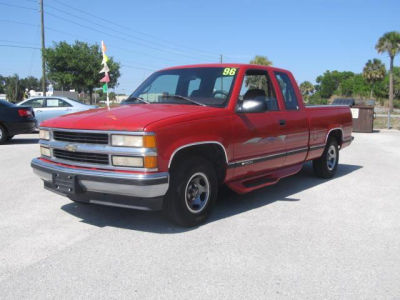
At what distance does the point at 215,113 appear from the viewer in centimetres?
461

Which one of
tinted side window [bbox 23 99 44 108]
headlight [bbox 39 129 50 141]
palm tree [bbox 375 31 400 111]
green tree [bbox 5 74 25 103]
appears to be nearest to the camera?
headlight [bbox 39 129 50 141]

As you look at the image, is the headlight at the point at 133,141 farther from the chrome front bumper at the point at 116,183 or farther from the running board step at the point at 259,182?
the running board step at the point at 259,182

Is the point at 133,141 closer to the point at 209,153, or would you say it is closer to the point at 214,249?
the point at 209,153

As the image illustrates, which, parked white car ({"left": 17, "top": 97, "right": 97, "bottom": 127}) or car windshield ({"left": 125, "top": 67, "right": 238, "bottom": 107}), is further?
parked white car ({"left": 17, "top": 97, "right": 97, "bottom": 127})

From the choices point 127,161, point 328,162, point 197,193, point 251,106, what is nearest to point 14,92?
point 328,162

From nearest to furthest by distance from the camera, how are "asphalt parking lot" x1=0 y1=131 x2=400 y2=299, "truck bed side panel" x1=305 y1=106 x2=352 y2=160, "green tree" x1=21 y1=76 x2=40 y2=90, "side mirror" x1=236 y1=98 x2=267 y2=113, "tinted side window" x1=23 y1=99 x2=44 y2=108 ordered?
"asphalt parking lot" x1=0 y1=131 x2=400 y2=299, "side mirror" x1=236 y1=98 x2=267 y2=113, "truck bed side panel" x1=305 y1=106 x2=352 y2=160, "tinted side window" x1=23 y1=99 x2=44 y2=108, "green tree" x1=21 y1=76 x2=40 y2=90

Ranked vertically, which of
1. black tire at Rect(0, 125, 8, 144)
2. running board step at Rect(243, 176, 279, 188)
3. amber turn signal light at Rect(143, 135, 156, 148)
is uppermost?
amber turn signal light at Rect(143, 135, 156, 148)

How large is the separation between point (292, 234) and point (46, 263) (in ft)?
8.00

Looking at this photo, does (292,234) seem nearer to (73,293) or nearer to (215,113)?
(215,113)

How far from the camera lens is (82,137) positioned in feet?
13.8

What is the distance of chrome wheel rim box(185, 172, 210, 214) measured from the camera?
4434 millimetres

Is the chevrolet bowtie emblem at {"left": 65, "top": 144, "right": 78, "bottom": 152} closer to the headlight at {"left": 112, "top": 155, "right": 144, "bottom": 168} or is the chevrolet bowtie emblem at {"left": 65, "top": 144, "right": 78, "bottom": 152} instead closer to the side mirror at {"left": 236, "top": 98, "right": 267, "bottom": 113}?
the headlight at {"left": 112, "top": 155, "right": 144, "bottom": 168}

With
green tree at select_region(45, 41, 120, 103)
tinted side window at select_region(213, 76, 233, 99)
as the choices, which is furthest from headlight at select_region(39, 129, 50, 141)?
green tree at select_region(45, 41, 120, 103)

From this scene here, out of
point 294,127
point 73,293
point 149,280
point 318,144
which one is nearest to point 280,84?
point 294,127
